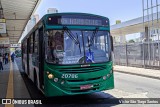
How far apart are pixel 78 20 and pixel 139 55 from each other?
13192mm

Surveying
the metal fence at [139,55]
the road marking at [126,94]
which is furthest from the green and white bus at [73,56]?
the metal fence at [139,55]

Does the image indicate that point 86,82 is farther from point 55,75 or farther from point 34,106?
point 34,106

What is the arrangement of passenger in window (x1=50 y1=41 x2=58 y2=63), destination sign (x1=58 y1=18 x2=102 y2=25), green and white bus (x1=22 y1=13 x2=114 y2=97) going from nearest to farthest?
green and white bus (x1=22 y1=13 x2=114 y2=97) → passenger in window (x1=50 y1=41 x2=58 y2=63) → destination sign (x1=58 y1=18 x2=102 y2=25)

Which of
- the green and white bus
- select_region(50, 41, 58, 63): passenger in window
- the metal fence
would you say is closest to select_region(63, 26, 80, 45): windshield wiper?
the green and white bus

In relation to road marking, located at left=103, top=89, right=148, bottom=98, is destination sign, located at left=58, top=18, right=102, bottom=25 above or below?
above

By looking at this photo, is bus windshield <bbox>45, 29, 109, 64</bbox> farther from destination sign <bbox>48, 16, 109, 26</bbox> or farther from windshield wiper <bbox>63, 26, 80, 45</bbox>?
destination sign <bbox>48, 16, 109, 26</bbox>

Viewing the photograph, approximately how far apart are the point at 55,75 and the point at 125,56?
16.1 metres

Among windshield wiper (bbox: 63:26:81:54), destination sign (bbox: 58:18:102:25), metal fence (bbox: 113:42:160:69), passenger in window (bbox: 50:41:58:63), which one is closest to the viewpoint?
passenger in window (bbox: 50:41:58:63)

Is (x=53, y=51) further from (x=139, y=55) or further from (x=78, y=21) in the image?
(x=139, y=55)

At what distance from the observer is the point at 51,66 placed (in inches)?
314

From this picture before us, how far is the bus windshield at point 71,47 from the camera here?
26.4ft

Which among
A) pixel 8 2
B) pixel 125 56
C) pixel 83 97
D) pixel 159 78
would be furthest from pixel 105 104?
pixel 125 56

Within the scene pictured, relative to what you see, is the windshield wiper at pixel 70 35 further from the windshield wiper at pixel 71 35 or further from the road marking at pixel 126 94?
the road marking at pixel 126 94

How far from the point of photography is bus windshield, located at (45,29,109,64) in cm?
805
